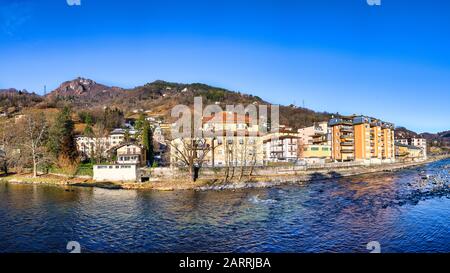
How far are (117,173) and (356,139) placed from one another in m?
48.3

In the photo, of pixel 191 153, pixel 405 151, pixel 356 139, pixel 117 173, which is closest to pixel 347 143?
pixel 356 139

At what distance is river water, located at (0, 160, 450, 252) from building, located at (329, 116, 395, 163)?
3464 cm

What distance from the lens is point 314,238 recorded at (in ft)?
45.6

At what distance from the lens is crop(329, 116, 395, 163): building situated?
6188 cm

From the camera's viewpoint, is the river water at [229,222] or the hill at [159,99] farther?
the hill at [159,99]

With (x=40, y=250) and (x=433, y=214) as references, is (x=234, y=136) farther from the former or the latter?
(x=40, y=250)

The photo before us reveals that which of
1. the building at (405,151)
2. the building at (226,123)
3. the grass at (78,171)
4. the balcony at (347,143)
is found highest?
the building at (226,123)

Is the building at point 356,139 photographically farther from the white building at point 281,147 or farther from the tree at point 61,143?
the tree at point 61,143

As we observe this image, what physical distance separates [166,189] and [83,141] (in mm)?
41441

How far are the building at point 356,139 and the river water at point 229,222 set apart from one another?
34.6 metres

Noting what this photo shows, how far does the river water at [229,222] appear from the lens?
43.8ft

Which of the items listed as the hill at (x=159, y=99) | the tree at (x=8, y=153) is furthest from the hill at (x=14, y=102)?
the tree at (x=8, y=153)

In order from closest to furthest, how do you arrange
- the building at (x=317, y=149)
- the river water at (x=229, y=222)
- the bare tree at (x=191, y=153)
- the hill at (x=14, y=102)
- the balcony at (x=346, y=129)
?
the river water at (x=229, y=222) < the bare tree at (x=191, y=153) < the building at (x=317, y=149) < the balcony at (x=346, y=129) < the hill at (x=14, y=102)

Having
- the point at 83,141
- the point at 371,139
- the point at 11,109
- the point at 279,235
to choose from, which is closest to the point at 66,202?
the point at 279,235
